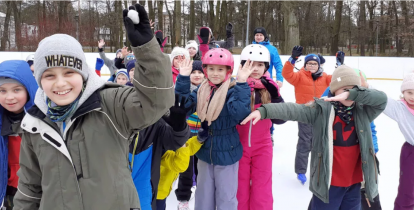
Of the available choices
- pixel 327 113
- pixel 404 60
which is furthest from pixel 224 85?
pixel 404 60

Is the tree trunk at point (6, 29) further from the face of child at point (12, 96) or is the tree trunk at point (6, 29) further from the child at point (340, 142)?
the child at point (340, 142)

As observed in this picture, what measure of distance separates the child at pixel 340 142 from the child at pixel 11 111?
4.33 ft

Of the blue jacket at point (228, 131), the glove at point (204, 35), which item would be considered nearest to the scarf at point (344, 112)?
the blue jacket at point (228, 131)

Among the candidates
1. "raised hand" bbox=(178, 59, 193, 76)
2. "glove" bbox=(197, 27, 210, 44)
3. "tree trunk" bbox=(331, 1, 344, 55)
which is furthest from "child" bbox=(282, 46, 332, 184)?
"tree trunk" bbox=(331, 1, 344, 55)

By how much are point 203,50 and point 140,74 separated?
9.93 feet

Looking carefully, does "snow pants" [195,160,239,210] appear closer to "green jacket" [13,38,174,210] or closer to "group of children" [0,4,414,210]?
"group of children" [0,4,414,210]

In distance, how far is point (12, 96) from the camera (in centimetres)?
169

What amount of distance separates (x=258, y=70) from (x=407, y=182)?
4.55ft

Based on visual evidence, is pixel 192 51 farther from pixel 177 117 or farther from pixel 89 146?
pixel 89 146

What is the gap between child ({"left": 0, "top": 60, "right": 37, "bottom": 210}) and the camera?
1.67 m

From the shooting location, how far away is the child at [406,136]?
2.26 meters

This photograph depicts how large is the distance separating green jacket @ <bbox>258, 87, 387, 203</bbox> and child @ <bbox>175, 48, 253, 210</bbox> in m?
0.26

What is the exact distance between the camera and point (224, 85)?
230cm

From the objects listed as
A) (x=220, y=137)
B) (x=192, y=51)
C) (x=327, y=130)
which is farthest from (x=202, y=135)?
(x=192, y=51)
